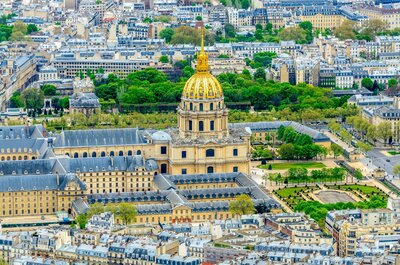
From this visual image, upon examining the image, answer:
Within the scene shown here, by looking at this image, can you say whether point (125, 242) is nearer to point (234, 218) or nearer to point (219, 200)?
point (234, 218)

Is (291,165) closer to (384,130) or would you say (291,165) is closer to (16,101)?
(384,130)

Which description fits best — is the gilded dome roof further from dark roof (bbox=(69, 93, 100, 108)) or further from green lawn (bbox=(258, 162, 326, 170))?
dark roof (bbox=(69, 93, 100, 108))

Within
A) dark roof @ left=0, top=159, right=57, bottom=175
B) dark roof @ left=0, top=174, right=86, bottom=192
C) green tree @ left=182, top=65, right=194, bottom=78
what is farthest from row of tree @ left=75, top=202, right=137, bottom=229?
green tree @ left=182, top=65, right=194, bottom=78

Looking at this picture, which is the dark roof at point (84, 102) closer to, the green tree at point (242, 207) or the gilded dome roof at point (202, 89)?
the gilded dome roof at point (202, 89)

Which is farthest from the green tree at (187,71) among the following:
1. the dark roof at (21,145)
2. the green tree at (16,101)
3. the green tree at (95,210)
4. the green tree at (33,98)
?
the green tree at (95,210)

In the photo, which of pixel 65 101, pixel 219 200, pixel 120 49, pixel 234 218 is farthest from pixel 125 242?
pixel 120 49

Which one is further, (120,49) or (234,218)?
(120,49)

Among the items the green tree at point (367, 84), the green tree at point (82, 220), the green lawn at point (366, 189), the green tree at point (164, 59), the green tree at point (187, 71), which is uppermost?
the green tree at point (164, 59)
